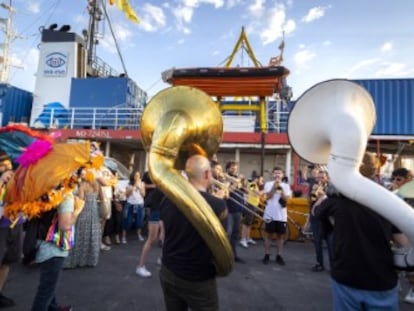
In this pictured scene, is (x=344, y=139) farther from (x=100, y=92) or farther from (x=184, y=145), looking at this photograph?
(x=100, y=92)

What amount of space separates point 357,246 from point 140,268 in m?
3.10

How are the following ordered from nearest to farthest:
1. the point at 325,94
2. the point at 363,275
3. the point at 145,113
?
the point at 363,275, the point at 325,94, the point at 145,113

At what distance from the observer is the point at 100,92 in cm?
1593

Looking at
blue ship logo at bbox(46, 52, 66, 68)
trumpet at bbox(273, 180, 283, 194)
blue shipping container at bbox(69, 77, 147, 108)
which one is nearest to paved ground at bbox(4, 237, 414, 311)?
trumpet at bbox(273, 180, 283, 194)

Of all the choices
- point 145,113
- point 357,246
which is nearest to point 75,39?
point 145,113

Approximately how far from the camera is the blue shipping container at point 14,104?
15.2 meters

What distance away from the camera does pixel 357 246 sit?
5.68 feet

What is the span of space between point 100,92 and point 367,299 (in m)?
16.2

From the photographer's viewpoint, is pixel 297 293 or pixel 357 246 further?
pixel 297 293

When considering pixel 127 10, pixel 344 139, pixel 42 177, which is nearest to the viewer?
pixel 344 139

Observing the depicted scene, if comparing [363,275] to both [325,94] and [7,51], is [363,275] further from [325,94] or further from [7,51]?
[7,51]

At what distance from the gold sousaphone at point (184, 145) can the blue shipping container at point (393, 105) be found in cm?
1191

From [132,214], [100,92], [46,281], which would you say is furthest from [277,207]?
[100,92]

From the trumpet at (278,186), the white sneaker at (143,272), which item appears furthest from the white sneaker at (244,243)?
the white sneaker at (143,272)
